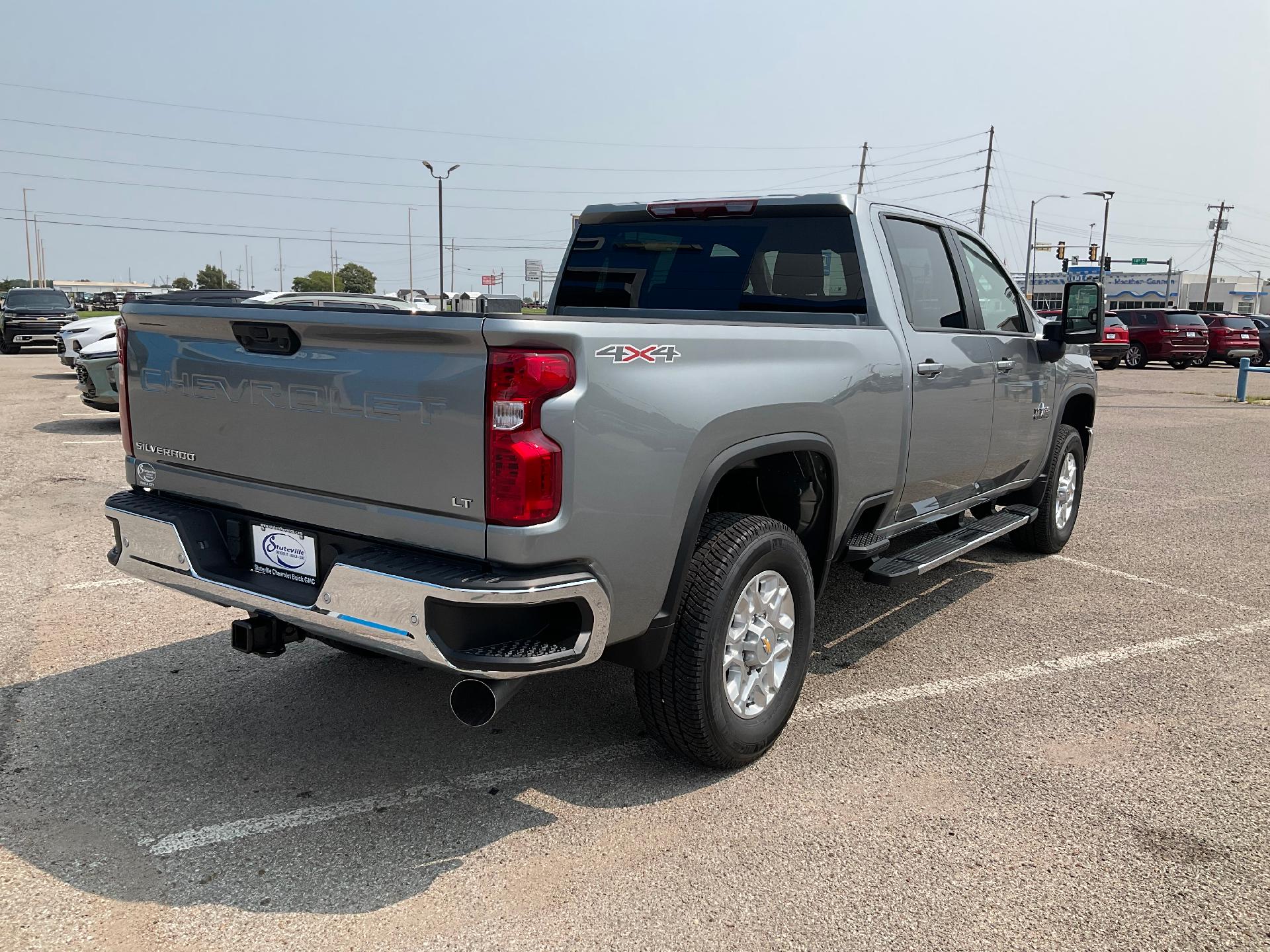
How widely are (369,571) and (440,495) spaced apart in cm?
29

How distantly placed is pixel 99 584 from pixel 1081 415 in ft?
20.6

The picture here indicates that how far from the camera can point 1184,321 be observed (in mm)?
28359

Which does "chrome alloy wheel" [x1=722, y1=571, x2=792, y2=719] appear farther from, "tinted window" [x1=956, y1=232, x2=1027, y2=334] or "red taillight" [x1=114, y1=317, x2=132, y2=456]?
"tinted window" [x1=956, y1=232, x2=1027, y2=334]

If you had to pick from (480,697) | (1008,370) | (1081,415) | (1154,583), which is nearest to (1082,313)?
(1008,370)

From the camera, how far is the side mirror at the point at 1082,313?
5676 mm

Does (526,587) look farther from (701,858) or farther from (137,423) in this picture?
(137,423)

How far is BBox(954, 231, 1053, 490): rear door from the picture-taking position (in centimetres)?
533

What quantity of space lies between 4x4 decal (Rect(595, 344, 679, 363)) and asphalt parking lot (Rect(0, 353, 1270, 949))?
1.48 metres

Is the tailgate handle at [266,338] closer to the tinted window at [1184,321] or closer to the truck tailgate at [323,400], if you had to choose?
the truck tailgate at [323,400]

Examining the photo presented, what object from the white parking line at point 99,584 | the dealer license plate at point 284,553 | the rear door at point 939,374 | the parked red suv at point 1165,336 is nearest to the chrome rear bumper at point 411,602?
the dealer license plate at point 284,553

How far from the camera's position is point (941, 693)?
14.3ft

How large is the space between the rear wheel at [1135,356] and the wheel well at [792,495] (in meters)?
27.9

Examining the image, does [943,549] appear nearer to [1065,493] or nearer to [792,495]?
[792,495]

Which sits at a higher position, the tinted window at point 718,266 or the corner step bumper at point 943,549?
the tinted window at point 718,266
